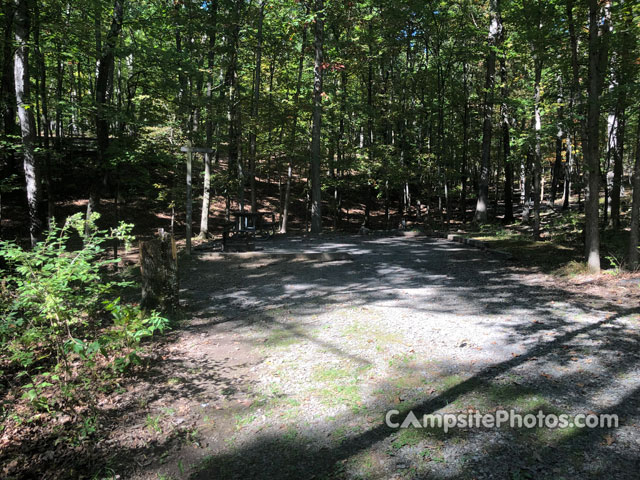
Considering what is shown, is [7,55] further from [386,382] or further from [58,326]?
[386,382]

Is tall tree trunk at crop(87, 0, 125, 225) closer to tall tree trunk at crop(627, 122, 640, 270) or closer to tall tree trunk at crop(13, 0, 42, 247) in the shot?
tall tree trunk at crop(13, 0, 42, 247)

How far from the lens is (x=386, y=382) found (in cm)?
353

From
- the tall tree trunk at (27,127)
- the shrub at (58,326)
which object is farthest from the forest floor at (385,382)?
the tall tree trunk at (27,127)

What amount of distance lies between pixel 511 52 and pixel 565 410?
15.0 m

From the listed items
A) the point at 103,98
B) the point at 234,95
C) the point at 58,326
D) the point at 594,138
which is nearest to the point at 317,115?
the point at 234,95

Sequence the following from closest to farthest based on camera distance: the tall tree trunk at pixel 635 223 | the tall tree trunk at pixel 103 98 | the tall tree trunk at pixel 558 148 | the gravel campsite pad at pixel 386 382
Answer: the gravel campsite pad at pixel 386 382, the tall tree trunk at pixel 635 223, the tall tree trunk at pixel 103 98, the tall tree trunk at pixel 558 148

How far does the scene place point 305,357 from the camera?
4.25m

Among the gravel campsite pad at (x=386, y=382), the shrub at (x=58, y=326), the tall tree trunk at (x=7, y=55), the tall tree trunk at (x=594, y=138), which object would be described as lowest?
the gravel campsite pad at (x=386, y=382)

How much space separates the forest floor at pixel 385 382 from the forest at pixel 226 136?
29cm

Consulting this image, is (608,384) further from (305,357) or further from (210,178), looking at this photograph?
(210,178)

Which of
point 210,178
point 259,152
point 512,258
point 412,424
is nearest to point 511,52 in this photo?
point 512,258

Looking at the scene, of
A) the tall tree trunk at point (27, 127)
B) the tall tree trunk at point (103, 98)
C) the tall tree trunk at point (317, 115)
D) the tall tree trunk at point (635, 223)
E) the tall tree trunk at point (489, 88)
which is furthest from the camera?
the tall tree trunk at point (489, 88)

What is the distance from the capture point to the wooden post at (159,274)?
5805mm

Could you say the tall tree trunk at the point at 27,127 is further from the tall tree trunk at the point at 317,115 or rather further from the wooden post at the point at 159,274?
the tall tree trunk at the point at 317,115
